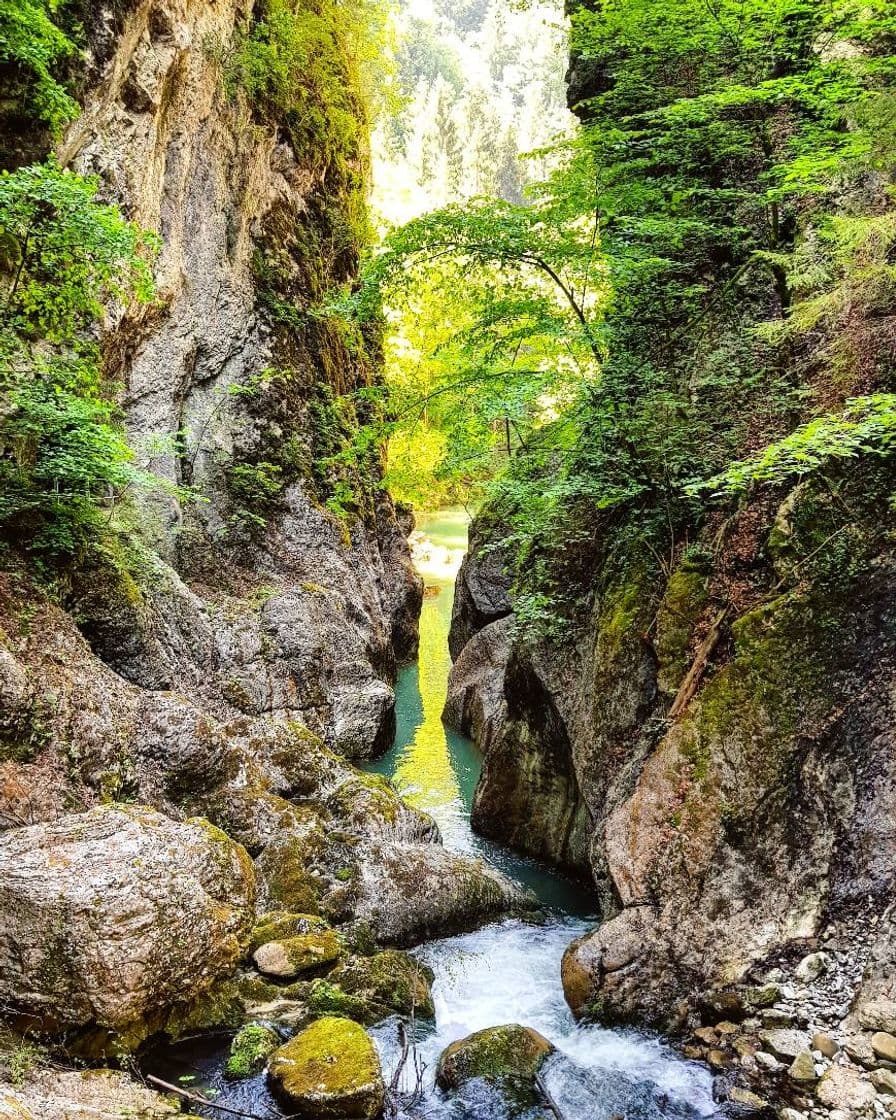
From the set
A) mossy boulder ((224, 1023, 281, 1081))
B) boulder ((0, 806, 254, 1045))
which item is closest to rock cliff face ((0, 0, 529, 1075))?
boulder ((0, 806, 254, 1045))

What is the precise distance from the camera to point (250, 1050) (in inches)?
229

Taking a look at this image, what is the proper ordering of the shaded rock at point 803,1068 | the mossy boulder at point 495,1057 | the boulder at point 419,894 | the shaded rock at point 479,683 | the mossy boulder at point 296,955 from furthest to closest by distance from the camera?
the shaded rock at point 479,683 → the boulder at point 419,894 → the mossy boulder at point 296,955 → the mossy boulder at point 495,1057 → the shaded rock at point 803,1068

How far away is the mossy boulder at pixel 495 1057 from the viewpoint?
6094 mm

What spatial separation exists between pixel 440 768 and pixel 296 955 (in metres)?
9.60

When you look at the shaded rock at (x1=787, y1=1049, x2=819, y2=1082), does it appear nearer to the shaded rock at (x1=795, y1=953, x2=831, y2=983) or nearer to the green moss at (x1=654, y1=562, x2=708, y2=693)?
the shaded rock at (x1=795, y1=953, x2=831, y2=983)

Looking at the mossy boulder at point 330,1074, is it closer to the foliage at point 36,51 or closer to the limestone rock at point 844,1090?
the limestone rock at point 844,1090

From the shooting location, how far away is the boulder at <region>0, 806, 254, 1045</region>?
5.02 meters

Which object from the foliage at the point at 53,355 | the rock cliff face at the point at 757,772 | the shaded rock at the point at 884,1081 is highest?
the foliage at the point at 53,355

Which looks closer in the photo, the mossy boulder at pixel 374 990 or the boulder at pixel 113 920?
the boulder at pixel 113 920

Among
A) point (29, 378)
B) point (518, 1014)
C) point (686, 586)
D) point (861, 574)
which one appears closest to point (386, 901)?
point (518, 1014)

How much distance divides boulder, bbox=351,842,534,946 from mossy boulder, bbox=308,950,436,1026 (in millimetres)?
758

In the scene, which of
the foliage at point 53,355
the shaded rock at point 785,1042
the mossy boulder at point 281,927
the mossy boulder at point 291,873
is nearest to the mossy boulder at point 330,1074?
the mossy boulder at point 281,927

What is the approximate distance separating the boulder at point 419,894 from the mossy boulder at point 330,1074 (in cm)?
232

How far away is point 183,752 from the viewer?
8.35 metres
